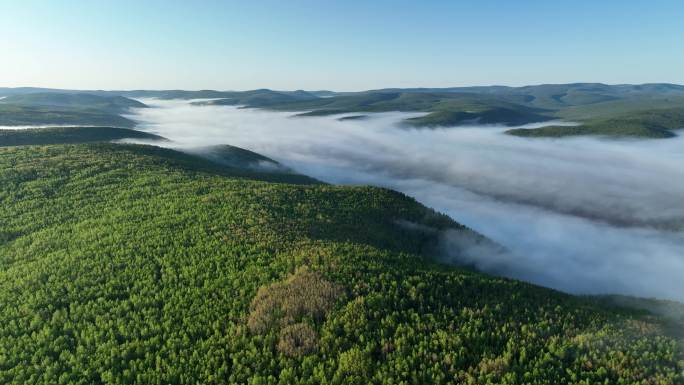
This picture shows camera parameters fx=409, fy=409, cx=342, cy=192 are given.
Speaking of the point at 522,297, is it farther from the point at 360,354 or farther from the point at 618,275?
the point at 618,275

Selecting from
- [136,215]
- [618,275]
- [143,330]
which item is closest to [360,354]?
[143,330]

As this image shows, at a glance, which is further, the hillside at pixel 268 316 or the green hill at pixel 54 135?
the green hill at pixel 54 135

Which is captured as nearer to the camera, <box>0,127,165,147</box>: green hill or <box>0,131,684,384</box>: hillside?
<box>0,131,684,384</box>: hillside

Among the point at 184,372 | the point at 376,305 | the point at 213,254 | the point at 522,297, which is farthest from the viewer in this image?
the point at 213,254

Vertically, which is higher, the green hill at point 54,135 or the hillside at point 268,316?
the green hill at point 54,135

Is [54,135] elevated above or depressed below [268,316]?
above

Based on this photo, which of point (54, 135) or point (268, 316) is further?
point (54, 135)

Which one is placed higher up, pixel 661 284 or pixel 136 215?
pixel 136 215

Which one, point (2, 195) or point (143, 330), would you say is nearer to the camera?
point (143, 330)
